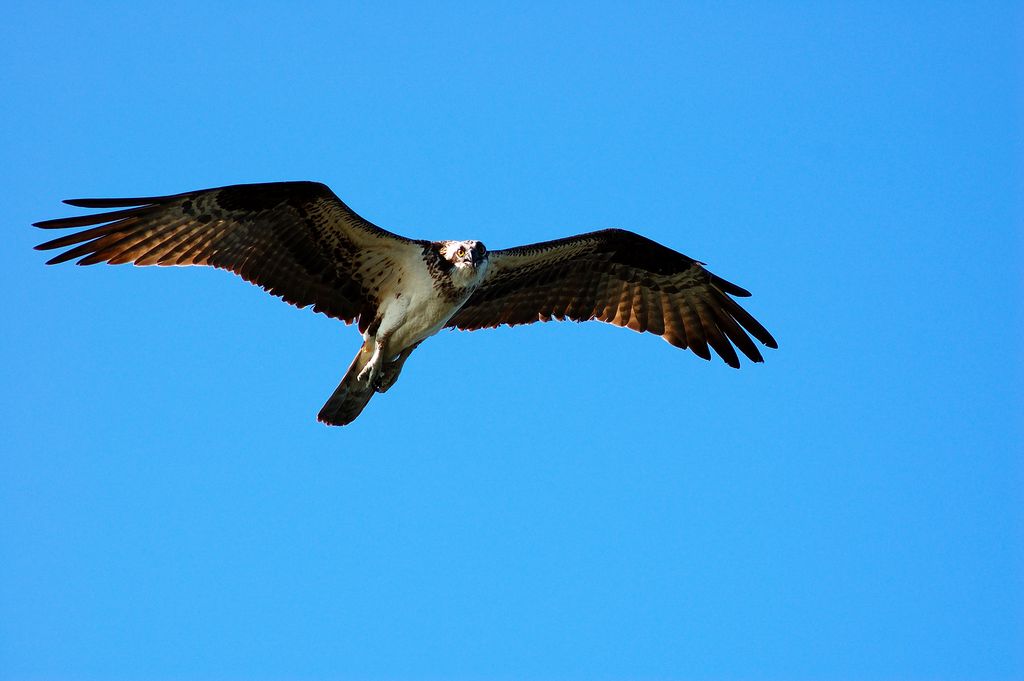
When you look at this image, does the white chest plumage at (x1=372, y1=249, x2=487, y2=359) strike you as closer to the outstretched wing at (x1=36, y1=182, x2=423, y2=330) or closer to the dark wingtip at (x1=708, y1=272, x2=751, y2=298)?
the outstretched wing at (x1=36, y1=182, x2=423, y2=330)

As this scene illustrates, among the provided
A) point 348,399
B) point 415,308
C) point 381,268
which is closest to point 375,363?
point 348,399

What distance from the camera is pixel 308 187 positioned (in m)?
10.5

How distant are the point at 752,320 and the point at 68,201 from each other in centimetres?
736

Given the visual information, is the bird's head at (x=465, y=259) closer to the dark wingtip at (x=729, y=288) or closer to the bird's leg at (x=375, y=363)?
the bird's leg at (x=375, y=363)

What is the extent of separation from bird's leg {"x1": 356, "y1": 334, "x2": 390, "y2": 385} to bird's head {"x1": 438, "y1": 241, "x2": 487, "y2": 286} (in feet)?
3.22

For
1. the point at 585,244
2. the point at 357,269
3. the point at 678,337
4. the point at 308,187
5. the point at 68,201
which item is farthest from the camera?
the point at 678,337

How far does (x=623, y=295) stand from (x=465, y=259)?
2.64m

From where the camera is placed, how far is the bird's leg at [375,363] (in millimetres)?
Result: 11086

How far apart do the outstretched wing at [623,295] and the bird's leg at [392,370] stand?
89cm

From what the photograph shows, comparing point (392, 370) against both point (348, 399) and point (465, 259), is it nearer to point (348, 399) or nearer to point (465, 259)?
point (348, 399)

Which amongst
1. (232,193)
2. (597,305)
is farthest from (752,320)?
(232,193)

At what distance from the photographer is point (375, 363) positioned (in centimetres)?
1111

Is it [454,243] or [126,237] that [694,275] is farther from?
[126,237]

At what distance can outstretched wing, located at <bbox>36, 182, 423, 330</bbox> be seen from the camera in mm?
10539
